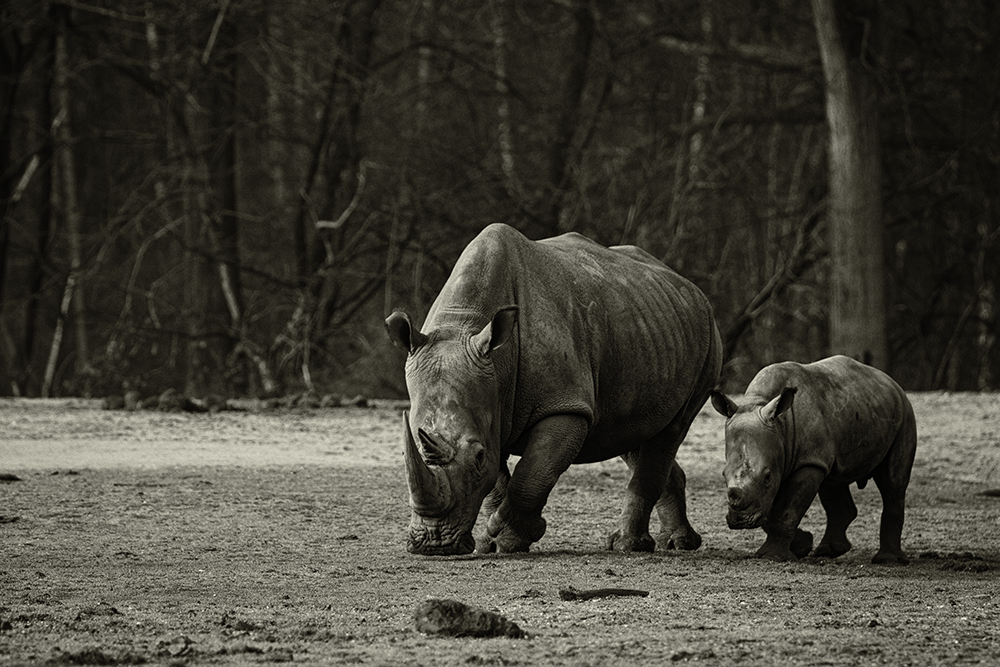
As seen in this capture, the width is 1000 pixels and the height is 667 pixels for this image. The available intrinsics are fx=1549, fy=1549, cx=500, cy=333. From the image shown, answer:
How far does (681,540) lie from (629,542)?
490 millimetres

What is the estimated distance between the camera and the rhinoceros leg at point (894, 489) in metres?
7.55

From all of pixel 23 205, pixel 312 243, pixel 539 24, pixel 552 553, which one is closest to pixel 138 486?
pixel 552 553

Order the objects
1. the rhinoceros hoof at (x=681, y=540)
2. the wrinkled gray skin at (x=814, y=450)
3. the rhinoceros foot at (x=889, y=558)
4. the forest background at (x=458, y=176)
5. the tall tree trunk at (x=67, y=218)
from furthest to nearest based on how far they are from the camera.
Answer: the tall tree trunk at (x=67, y=218) → the forest background at (x=458, y=176) → the rhinoceros hoof at (x=681, y=540) → the rhinoceros foot at (x=889, y=558) → the wrinkled gray skin at (x=814, y=450)

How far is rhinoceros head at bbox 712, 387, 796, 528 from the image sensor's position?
279 inches

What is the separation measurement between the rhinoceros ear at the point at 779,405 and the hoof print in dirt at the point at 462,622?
7.90 feet

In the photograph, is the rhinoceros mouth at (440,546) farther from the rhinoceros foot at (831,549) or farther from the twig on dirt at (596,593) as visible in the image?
the rhinoceros foot at (831,549)

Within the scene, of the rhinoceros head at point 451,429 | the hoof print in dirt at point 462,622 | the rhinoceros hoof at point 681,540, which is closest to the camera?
the hoof print in dirt at point 462,622

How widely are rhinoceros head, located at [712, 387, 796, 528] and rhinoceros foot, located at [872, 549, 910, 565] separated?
663 mm

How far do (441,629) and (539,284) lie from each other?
2.43 meters

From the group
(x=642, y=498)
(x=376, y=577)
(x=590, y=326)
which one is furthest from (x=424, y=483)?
(x=642, y=498)

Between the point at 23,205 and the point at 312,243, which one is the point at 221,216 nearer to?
the point at 312,243

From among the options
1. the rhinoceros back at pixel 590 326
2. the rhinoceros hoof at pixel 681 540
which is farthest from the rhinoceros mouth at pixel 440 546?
the rhinoceros hoof at pixel 681 540

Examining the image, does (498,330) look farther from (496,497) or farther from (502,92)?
(502,92)

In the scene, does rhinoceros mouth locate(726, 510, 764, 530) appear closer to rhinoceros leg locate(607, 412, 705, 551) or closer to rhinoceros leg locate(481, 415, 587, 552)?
rhinoceros leg locate(607, 412, 705, 551)
